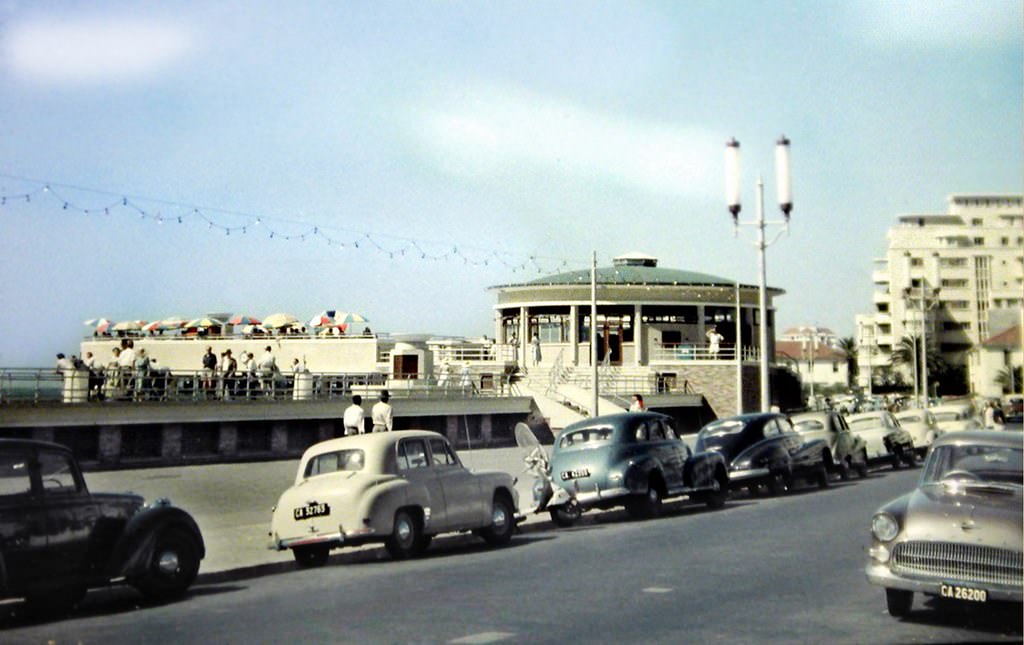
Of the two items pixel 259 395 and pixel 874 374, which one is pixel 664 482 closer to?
pixel 874 374

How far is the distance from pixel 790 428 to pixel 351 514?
41.4ft

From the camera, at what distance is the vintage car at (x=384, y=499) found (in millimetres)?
13445

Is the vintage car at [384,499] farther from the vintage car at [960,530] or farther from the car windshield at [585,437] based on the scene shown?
the vintage car at [960,530]

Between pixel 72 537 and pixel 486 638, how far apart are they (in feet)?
13.3

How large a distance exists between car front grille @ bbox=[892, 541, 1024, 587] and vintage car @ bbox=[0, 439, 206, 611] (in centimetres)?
→ 679

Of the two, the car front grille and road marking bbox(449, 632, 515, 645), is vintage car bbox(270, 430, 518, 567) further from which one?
the car front grille

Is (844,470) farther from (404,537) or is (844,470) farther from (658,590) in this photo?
(658,590)

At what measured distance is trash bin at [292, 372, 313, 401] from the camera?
106ft

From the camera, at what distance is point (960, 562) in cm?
866

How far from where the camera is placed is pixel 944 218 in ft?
46.1

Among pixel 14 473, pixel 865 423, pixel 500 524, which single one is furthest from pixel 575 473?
pixel 865 423

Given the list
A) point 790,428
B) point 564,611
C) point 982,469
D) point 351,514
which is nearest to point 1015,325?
point 982,469

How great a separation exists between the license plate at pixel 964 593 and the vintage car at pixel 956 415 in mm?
7087

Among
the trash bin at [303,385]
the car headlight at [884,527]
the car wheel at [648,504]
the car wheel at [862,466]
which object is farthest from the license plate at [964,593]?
the trash bin at [303,385]
